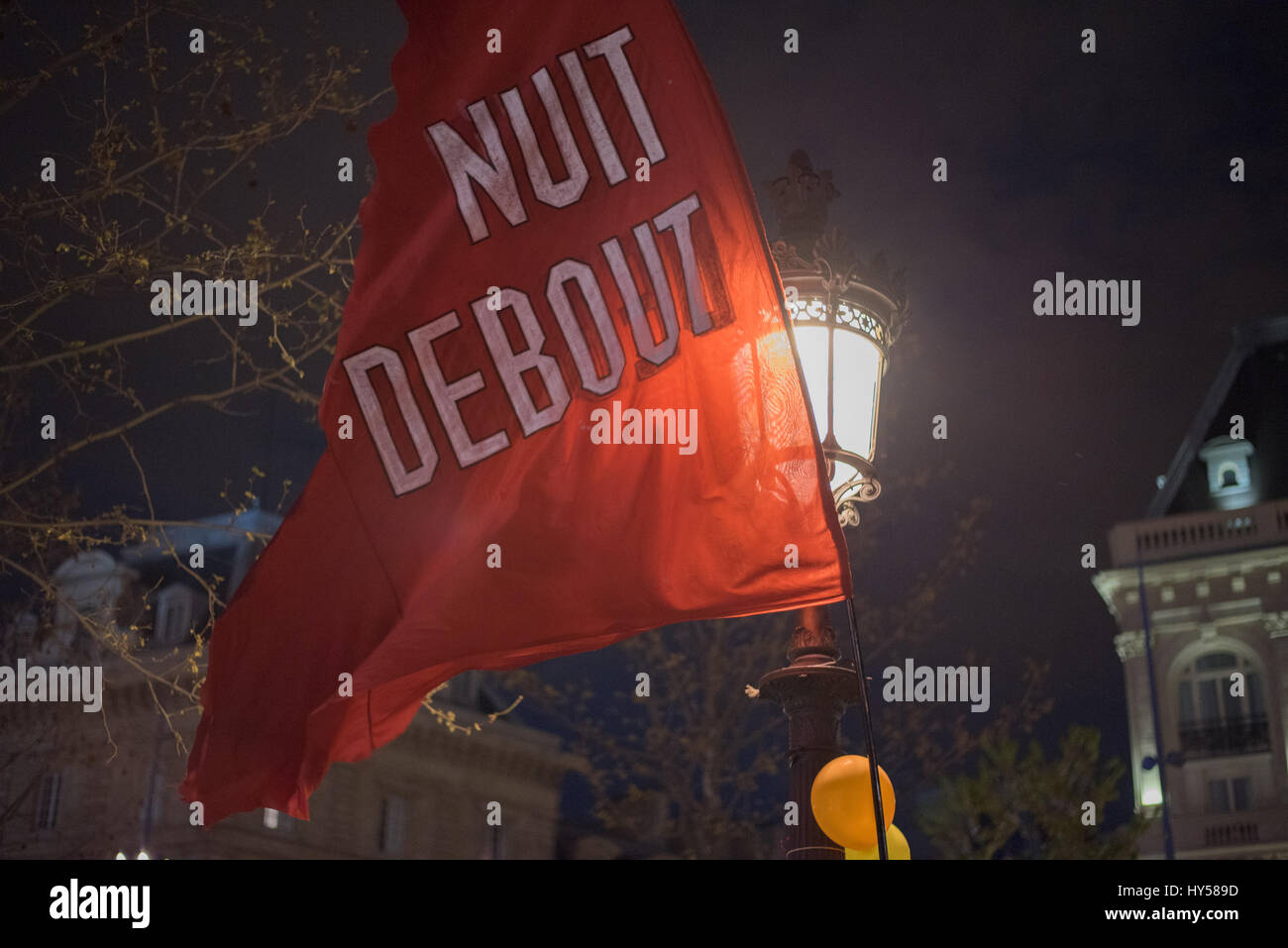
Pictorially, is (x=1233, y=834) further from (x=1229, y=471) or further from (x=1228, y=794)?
(x=1229, y=471)

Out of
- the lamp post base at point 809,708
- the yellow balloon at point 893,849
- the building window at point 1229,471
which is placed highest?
the building window at point 1229,471

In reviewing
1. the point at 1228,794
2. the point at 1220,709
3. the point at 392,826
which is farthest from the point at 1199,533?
the point at 392,826

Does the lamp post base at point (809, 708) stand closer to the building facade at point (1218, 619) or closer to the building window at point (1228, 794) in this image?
the building facade at point (1218, 619)

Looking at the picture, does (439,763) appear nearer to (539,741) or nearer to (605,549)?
Answer: (539,741)

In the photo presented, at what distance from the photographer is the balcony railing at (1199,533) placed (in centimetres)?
4403

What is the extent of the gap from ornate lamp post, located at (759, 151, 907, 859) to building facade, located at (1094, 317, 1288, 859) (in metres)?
34.1

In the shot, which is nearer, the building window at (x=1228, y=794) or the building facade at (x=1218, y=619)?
the building window at (x=1228, y=794)

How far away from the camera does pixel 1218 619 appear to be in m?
43.8

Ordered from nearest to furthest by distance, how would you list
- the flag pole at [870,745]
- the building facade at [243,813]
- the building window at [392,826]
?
the flag pole at [870,745], the building facade at [243,813], the building window at [392,826]

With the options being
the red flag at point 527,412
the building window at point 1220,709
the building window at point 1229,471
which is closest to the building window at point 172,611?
the building window at point 1220,709

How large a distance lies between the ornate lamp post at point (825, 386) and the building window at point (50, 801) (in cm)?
3637

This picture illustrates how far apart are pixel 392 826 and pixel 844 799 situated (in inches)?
1613

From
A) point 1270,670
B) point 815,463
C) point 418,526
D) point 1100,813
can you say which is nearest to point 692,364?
point 815,463

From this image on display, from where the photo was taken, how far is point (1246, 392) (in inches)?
1921
